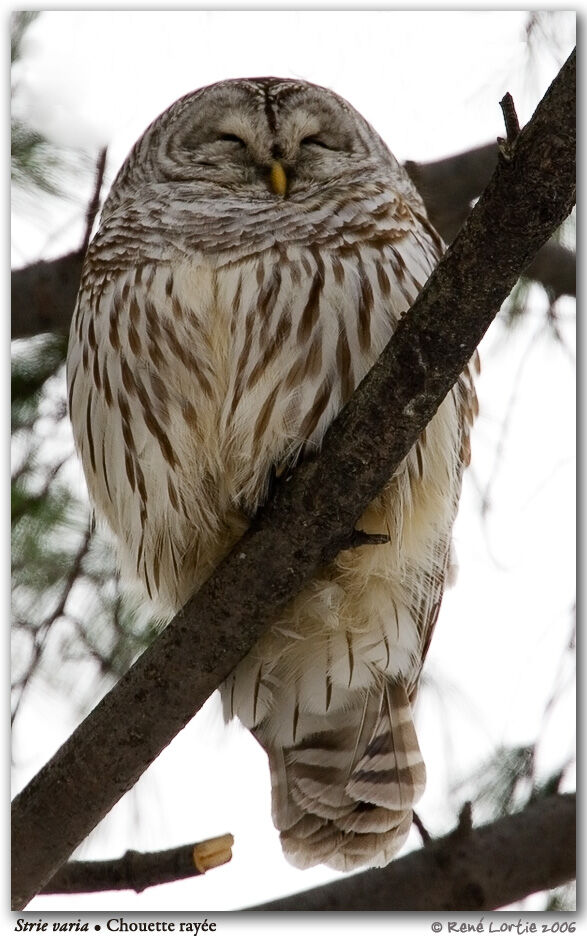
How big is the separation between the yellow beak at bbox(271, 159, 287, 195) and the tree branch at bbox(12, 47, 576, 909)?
85cm

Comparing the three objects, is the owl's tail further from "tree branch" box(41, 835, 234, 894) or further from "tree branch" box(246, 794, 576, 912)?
"tree branch" box(41, 835, 234, 894)

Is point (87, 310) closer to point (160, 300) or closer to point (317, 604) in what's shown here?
point (160, 300)

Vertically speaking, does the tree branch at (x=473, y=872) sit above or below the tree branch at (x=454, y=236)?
below

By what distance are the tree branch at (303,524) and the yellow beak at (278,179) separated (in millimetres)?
851

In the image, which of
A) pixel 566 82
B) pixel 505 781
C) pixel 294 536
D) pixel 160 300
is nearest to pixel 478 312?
pixel 566 82

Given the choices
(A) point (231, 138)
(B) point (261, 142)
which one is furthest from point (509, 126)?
(A) point (231, 138)

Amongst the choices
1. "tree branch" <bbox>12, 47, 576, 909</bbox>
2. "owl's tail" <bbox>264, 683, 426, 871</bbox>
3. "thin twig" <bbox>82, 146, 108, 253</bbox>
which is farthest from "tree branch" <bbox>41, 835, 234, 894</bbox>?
"thin twig" <bbox>82, 146, 108, 253</bbox>

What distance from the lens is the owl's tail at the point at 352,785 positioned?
9.48ft

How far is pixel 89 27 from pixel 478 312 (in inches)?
57.7

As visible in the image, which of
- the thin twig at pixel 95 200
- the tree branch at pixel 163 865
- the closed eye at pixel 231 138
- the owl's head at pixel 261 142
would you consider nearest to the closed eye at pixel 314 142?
the owl's head at pixel 261 142

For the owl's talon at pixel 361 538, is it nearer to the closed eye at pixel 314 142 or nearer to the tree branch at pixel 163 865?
the tree branch at pixel 163 865

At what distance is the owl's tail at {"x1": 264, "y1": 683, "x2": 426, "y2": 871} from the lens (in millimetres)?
2889

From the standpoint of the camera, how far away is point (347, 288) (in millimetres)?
2559

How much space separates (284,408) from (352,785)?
1024 mm
